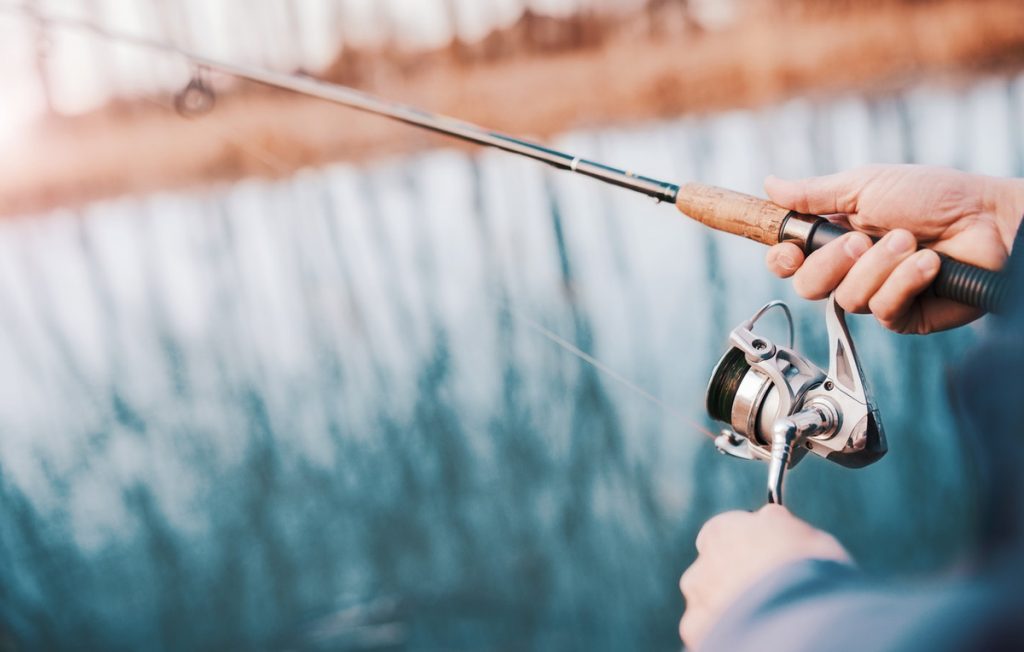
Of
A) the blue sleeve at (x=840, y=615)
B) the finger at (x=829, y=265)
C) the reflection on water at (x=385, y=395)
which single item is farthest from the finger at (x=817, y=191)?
the reflection on water at (x=385, y=395)

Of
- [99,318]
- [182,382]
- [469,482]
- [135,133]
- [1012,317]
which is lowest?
[469,482]

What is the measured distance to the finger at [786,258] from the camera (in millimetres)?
1160

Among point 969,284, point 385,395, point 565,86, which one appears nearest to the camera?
point 969,284

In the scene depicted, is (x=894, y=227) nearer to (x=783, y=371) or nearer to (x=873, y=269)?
(x=873, y=269)

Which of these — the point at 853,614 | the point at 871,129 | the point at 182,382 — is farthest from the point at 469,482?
the point at 853,614

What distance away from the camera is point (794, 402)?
40.9 inches

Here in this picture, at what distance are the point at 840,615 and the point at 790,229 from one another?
704 mm

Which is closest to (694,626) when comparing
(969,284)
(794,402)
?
(794,402)

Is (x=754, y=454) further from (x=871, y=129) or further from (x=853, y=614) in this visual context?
(x=871, y=129)

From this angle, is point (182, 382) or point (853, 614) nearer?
point (853, 614)

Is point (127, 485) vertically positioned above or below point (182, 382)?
below

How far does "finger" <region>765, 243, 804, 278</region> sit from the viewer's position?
116 centimetres

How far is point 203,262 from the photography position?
4.55 metres

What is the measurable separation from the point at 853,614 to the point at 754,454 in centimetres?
53
